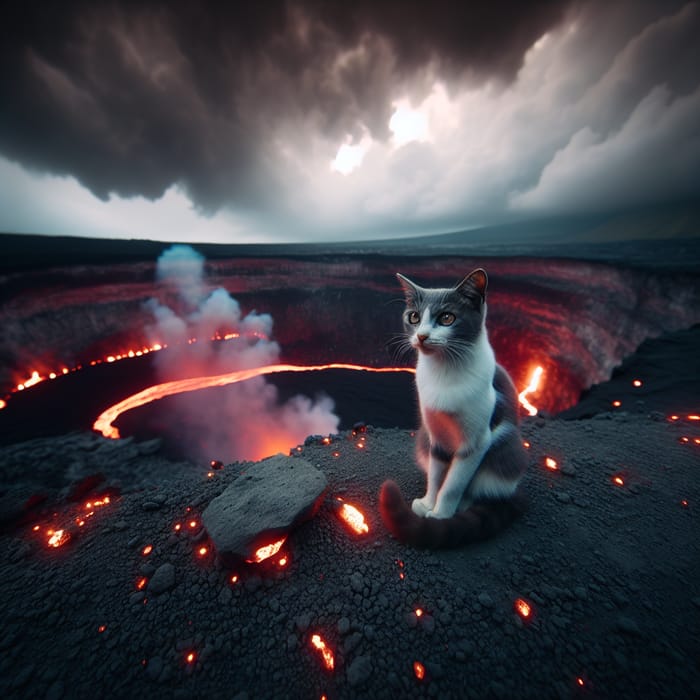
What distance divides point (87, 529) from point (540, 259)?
19448 millimetres

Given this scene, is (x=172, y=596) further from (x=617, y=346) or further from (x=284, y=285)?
(x=284, y=285)

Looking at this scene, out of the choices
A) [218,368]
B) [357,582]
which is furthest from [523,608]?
[218,368]

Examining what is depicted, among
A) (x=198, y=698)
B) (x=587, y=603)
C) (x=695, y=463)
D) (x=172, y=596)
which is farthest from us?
(x=695, y=463)

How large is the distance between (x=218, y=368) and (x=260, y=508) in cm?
1377

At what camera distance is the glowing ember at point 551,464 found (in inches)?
140

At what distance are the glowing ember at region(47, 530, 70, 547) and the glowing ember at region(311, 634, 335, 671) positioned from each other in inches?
116

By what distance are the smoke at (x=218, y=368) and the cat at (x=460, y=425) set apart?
295 inches

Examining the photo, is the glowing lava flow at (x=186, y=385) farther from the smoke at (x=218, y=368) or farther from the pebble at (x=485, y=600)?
the pebble at (x=485, y=600)

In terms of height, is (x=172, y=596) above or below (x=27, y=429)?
above

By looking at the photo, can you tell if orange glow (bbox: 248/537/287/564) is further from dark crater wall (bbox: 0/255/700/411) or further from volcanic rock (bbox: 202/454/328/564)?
dark crater wall (bbox: 0/255/700/411)

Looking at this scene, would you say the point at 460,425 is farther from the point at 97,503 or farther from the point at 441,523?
the point at 97,503

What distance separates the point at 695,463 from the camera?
351 centimetres

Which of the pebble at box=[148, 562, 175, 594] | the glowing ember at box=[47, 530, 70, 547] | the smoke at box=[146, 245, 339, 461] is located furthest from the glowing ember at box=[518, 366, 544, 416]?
the glowing ember at box=[47, 530, 70, 547]

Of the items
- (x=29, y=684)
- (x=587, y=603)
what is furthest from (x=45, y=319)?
(x=587, y=603)
